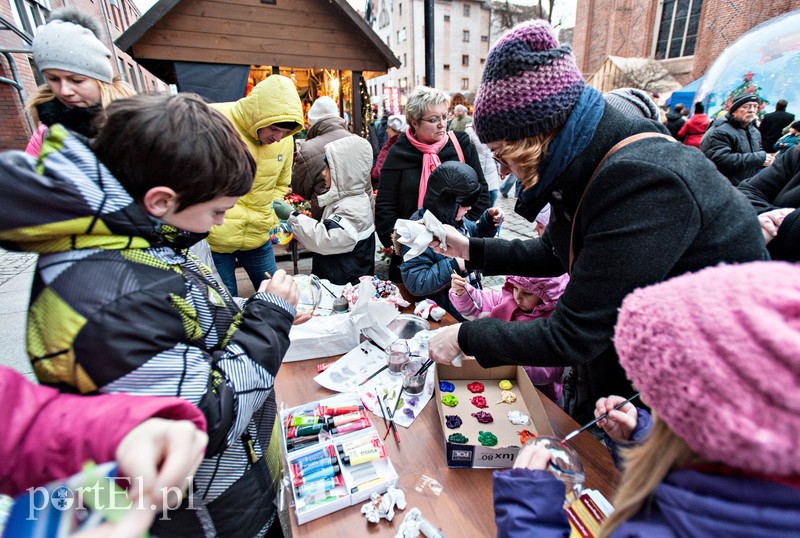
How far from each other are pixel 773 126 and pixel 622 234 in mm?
7794

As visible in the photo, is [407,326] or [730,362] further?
[407,326]

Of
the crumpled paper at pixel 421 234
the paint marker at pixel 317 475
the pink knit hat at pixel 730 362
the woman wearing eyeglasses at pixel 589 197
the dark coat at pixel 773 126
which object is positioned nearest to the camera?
the pink knit hat at pixel 730 362

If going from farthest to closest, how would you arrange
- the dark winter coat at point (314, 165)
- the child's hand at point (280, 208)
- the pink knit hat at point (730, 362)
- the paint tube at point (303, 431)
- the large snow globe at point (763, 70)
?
the large snow globe at point (763, 70) → the dark winter coat at point (314, 165) → the child's hand at point (280, 208) → the paint tube at point (303, 431) → the pink knit hat at point (730, 362)

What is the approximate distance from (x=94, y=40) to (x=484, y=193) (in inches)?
104

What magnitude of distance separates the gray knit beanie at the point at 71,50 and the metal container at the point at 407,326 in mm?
1934

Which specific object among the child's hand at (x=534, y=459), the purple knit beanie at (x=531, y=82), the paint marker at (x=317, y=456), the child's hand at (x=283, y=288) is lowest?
the paint marker at (x=317, y=456)

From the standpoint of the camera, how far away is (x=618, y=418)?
99cm

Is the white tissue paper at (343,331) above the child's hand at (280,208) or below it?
below

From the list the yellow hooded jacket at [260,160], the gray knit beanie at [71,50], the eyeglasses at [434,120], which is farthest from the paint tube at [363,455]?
the eyeglasses at [434,120]

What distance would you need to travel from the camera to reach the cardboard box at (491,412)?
3.40 ft

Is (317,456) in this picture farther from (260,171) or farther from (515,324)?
(260,171)

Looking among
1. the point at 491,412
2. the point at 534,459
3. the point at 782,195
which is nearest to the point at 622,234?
the point at 534,459

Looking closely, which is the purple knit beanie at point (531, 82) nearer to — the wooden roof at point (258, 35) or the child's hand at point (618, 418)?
the child's hand at point (618, 418)

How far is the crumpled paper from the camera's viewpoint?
1.71 metres
